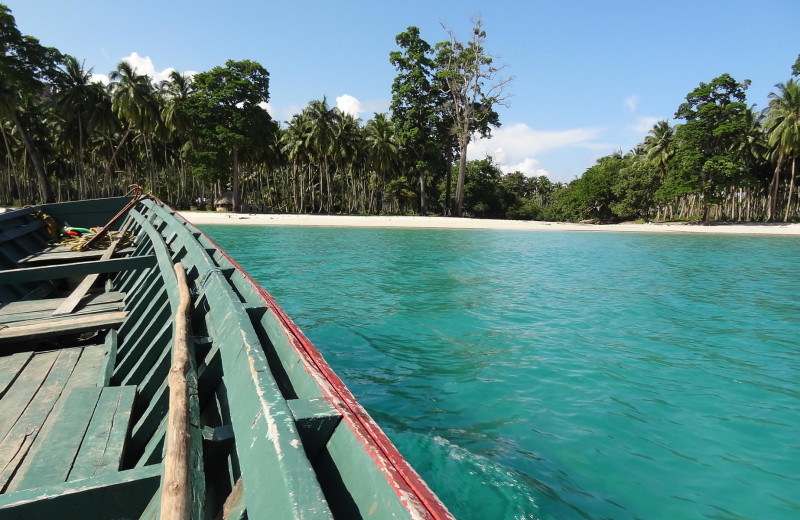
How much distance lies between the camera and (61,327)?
12.4ft

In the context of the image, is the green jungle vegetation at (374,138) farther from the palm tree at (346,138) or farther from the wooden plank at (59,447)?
the wooden plank at (59,447)

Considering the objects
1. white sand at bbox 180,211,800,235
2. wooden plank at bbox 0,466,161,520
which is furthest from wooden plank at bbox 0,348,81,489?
white sand at bbox 180,211,800,235

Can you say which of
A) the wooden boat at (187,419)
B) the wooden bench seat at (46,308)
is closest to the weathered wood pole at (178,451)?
the wooden boat at (187,419)

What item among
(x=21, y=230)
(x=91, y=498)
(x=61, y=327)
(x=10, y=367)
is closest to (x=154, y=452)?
(x=91, y=498)

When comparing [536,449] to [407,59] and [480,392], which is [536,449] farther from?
[407,59]

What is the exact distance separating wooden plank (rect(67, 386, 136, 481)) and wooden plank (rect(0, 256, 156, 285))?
2.27 metres

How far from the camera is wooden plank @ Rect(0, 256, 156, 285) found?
412 cm

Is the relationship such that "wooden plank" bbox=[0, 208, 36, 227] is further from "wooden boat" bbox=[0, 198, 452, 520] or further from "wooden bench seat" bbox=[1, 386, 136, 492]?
"wooden bench seat" bbox=[1, 386, 136, 492]

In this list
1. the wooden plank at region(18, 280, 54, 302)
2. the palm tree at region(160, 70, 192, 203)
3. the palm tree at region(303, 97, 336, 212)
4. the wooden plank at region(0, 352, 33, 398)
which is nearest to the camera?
the wooden plank at region(0, 352, 33, 398)

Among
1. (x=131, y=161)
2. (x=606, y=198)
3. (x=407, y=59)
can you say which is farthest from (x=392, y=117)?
(x=131, y=161)

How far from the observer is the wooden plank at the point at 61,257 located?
6.38 meters

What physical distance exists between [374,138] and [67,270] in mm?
42711

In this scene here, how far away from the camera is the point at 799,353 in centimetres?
695

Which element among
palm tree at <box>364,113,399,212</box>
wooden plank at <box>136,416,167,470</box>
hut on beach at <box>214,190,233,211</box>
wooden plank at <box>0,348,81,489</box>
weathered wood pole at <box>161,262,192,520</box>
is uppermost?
palm tree at <box>364,113,399,212</box>
